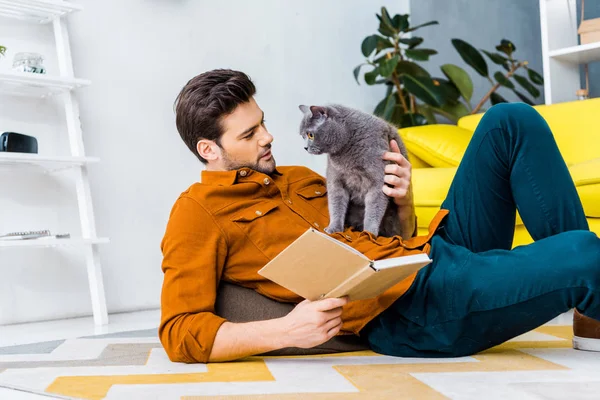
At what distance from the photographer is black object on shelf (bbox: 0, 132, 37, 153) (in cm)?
261

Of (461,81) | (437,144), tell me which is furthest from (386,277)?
(461,81)

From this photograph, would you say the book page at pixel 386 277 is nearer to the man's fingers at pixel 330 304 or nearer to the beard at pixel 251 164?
the man's fingers at pixel 330 304

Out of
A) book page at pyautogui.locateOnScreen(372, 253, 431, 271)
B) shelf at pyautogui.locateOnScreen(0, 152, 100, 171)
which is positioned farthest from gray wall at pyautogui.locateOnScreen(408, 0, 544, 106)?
book page at pyautogui.locateOnScreen(372, 253, 431, 271)

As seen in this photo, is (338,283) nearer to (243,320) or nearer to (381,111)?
(243,320)

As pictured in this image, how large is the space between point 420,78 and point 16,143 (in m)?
2.12

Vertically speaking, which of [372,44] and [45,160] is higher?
[372,44]

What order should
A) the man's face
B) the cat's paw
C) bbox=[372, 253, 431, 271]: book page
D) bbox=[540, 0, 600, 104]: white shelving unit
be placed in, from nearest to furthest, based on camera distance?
bbox=[372, 253, 431, 271]: book page < the man's face < the cat's paw < bbox=[540, 0, 600, 104]: white shelving unit

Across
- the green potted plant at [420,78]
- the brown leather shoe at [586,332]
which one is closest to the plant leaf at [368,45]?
the green potted plant at [420,78]

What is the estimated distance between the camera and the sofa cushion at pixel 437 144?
116 inches

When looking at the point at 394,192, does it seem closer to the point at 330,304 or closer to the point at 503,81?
the point at 330,304

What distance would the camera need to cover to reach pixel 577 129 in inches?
118

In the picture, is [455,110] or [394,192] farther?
[455,110]

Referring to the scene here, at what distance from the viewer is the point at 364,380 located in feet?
4.14

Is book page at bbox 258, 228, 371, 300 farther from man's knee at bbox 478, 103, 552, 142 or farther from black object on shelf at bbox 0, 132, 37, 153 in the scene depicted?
black object on shelf at bbox 0, 132, 37, 153
